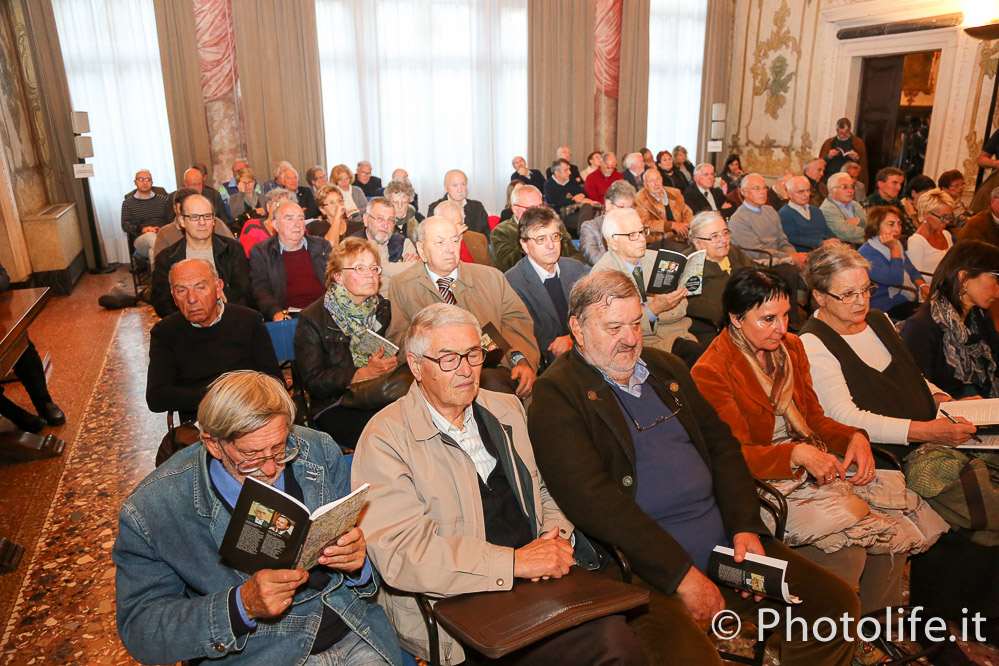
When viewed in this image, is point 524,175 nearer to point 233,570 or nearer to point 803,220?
point 803,220

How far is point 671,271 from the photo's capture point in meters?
3.72

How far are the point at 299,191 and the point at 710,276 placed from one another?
22.8 ft

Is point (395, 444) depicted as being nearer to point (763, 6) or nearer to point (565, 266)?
point (565, 266)

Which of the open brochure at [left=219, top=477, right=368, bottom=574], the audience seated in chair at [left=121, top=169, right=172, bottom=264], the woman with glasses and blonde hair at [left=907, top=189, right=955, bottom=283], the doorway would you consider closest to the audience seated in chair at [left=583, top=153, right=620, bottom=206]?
the doorway

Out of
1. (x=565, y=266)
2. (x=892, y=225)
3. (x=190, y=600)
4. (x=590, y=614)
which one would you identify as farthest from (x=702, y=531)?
(x=892, y=225)

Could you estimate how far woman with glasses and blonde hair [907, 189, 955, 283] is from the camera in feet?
17.2

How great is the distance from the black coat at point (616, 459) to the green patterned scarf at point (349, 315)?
1336 millimetres

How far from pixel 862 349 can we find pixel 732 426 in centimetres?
79

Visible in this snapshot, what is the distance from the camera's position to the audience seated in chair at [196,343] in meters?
3.10

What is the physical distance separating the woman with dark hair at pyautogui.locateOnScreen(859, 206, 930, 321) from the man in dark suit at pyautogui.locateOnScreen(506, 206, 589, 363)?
7.65 feet

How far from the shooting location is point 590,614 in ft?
5.56

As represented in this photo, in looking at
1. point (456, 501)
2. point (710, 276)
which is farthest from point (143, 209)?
point (456, 501)

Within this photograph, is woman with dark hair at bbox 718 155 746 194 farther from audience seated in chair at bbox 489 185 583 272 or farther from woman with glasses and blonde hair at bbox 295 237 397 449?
woman with glasses and blonde hair at bbox 295 237 397 449

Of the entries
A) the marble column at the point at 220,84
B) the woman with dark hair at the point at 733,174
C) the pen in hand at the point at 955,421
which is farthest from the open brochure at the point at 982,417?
the marble column at the point at 220,84
